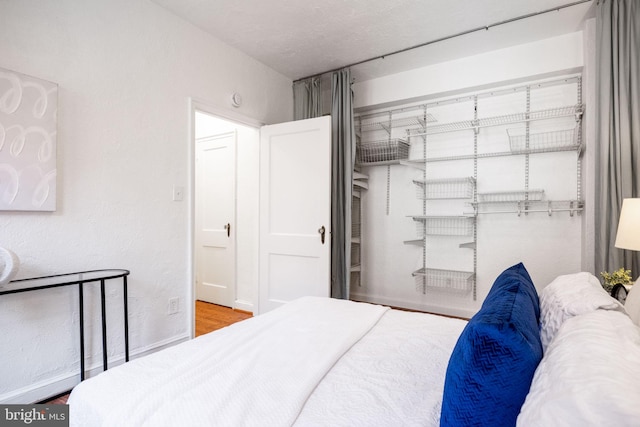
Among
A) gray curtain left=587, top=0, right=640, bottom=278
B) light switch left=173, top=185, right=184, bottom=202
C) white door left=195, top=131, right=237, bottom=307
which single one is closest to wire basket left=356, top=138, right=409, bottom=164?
white door left=195, top=131, right=237, bottom=307

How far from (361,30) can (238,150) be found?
1.93m

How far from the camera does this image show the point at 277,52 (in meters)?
3.33

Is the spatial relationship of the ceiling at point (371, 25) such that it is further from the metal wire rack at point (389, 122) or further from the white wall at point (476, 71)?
the metal wire rack at point (389, 122)

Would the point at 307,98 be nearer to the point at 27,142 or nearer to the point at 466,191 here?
the point at 466,191

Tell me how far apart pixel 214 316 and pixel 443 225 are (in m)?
2.73

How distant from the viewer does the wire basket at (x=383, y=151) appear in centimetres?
372

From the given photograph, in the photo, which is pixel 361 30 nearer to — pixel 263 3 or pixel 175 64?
pixel 263 3

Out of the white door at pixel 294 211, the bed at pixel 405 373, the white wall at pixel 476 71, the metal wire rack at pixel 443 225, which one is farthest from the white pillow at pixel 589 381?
the white wall at pixel 476 71

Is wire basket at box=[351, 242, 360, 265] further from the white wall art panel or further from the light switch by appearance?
the white wall art panel

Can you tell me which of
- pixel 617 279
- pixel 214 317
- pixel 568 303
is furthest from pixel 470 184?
pixel 214 317

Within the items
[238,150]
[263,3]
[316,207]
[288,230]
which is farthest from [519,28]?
[238,150]

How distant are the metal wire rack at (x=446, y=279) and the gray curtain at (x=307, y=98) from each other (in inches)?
84.3

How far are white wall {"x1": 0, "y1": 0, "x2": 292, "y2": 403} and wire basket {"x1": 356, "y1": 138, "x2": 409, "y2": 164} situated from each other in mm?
1812

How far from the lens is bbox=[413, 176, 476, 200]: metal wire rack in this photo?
352 cm
